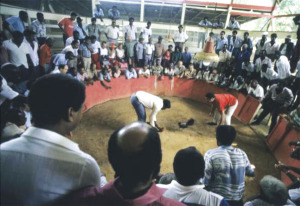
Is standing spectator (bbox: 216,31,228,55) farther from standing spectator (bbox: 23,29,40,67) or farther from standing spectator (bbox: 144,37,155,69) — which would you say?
standing spectator (bbox: 23,29,40,67)

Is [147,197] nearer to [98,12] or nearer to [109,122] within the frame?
[109,122]

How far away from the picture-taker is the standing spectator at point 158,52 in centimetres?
1011

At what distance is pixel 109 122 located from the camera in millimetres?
6855

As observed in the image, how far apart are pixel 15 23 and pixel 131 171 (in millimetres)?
7069

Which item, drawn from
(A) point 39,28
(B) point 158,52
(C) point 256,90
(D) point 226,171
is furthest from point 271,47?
(A) point 39,28

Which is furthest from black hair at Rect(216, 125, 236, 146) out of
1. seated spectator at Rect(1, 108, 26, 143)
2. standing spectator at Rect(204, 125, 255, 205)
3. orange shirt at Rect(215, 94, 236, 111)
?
orange shirt at Rect(215, 94, 236, 111)

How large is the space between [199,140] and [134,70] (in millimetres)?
4790

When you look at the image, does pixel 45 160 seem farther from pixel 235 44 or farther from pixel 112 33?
pixel 235 44

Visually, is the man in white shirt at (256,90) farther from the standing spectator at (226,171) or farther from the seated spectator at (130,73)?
the standing spectator at (226,171)

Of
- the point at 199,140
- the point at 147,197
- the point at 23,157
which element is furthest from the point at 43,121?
the point at 199,140

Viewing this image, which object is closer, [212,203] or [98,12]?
[212,203]

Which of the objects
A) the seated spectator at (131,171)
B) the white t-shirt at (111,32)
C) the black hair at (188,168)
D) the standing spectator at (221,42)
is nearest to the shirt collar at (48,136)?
the seated spectator at (131,171)

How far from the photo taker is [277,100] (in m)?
6.30

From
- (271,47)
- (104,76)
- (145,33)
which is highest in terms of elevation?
(145,33)
